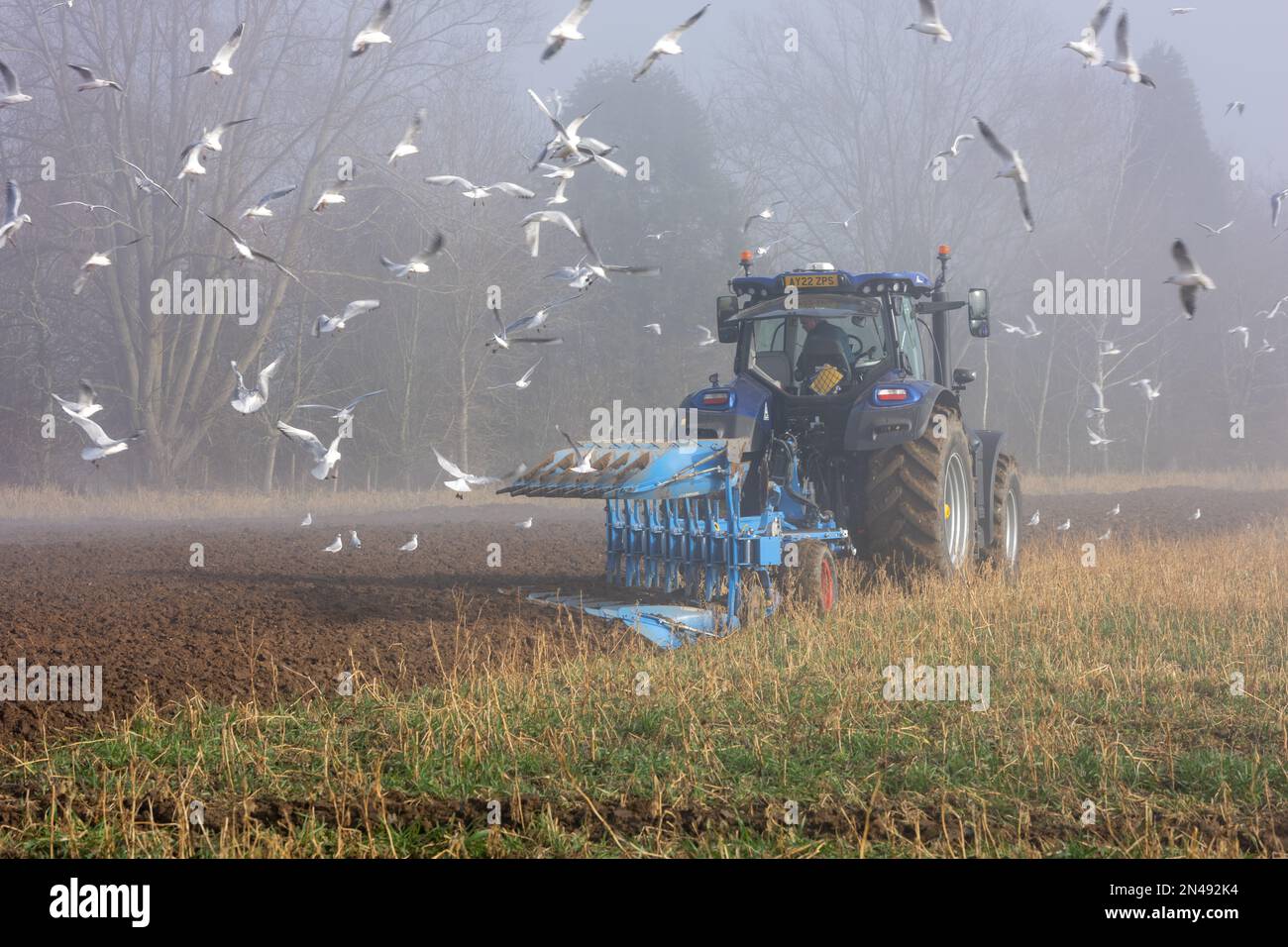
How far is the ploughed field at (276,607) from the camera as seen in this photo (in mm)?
6859

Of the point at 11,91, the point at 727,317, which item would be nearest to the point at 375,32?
the point at 11,91

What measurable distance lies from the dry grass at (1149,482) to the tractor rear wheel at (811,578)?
18.6 meters

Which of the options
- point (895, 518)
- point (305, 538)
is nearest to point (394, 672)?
point (895, 518)

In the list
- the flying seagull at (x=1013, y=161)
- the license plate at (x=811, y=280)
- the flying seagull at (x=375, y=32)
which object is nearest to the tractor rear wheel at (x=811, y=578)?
the license plate at (x=811, y=280)

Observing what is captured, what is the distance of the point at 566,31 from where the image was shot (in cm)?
879

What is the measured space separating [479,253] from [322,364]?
421 centimetres

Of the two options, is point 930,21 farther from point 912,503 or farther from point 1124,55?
point 912,503

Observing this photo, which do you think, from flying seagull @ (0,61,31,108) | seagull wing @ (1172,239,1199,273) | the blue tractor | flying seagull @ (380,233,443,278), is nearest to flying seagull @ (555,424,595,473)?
the blue tractor

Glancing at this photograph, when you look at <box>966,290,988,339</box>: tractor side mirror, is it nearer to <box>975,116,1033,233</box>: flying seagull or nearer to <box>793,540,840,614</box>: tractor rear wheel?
<box>975,116,1033,233</box>: flying seagull

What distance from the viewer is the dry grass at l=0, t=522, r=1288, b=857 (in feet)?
14.2

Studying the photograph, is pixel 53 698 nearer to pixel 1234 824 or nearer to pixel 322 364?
pixel 1234 824

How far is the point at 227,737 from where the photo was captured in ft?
18.1

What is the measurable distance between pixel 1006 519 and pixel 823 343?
2.74 meters
